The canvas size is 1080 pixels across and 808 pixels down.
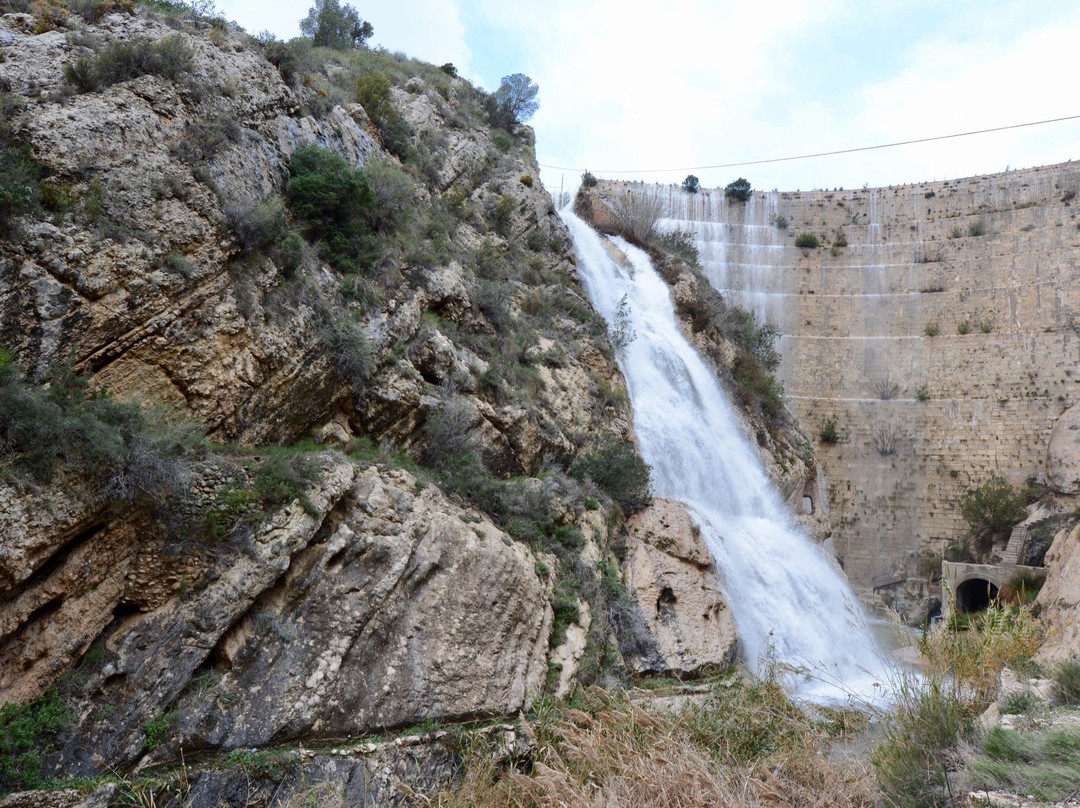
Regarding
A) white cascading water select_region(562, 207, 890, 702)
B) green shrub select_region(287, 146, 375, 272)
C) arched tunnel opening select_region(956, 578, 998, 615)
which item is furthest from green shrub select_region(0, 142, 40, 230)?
A: arched tunnel opening select_region(956, 578, 998, 615)

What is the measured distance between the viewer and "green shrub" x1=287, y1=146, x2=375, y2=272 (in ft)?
34.1

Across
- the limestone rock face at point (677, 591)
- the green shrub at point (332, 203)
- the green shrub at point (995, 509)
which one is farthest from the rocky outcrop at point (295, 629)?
the green shrub at point (995, 509)

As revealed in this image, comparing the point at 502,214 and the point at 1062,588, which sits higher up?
the point at 502,214

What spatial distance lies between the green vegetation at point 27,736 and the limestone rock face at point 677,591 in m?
7.52

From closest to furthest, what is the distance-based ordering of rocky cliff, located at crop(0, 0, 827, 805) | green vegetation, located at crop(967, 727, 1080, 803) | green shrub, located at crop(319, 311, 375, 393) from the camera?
green vegetation, located at crop(967, 727, 1080, 803) < rocky cliff, located at crop(0, 0, 827, 805) < green shrub, located at crop(319, 311, 375, 393)

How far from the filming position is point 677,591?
39.3 feet

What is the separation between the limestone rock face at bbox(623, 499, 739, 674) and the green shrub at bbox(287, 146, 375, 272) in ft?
22.7

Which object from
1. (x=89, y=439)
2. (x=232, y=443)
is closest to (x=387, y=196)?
(x=232, y=443)

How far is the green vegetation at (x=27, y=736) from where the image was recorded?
200 inches

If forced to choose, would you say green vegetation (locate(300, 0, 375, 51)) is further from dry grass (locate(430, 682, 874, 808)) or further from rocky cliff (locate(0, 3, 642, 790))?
dry grass (locate(430, 682, 874, 808))

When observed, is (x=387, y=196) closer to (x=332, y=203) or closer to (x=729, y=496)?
(x=332, y=203)

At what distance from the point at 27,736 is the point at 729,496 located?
567 inches

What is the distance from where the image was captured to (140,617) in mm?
6301

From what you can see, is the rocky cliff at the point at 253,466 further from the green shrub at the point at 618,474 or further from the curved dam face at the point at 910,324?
the curved dam face at the point at 910,324
